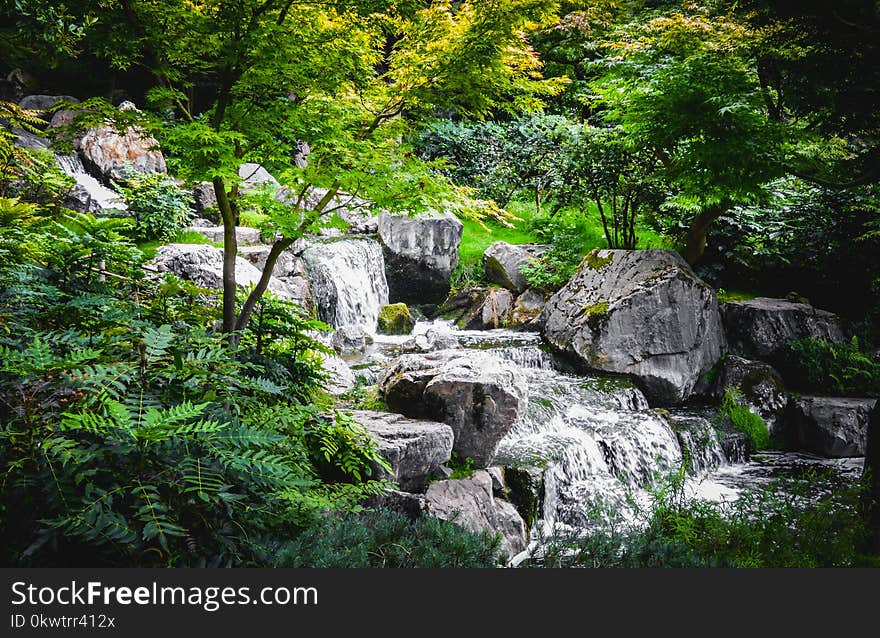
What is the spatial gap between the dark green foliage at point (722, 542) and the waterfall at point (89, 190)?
1020 centimetres

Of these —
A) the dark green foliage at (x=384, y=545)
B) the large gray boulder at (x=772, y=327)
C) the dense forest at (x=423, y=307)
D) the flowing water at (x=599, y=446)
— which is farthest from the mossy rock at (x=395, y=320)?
the dark green foliage at (x=384, y=545)

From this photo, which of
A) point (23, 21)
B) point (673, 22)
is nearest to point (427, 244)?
point (673, 22)

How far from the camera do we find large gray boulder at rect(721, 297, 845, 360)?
9.36m

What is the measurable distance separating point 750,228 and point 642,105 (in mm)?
5335

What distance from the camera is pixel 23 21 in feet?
9.28

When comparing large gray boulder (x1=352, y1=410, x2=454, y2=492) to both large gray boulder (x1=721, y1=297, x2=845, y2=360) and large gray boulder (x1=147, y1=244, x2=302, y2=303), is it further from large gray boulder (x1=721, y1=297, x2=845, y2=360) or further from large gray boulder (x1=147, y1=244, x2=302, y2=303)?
large gray boulder (x1=721, y1=297, x2=845, y2=360)

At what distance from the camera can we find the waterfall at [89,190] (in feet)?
30.5

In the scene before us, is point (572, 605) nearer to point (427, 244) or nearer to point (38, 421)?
point (38, 421)

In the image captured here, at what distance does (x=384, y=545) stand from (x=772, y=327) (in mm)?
9705

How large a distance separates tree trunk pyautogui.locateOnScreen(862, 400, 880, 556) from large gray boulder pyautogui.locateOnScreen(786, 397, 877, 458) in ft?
12.4

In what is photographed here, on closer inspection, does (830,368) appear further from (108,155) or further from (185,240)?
(108,155)

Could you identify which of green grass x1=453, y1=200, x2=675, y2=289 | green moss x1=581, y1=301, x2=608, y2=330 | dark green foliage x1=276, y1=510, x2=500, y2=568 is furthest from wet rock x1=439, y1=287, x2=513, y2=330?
dark green foliage x1=276, y1=510, x2=500, y2=568

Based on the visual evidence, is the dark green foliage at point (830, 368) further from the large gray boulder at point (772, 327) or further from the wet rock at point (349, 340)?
the wet rock at point (349, 340)

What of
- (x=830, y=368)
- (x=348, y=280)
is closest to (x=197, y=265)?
(x=348, y=280)
